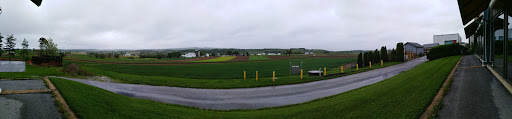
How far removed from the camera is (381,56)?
106 ft

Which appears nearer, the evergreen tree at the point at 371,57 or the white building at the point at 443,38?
the evergreen tree at the point at 371,57

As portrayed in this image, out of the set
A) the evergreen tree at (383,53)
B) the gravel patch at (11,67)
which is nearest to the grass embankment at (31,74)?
the gravel patch at (11,67)

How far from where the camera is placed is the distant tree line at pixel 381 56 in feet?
99.2

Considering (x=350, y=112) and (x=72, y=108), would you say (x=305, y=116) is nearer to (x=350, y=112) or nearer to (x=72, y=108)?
(x=350, y=112)

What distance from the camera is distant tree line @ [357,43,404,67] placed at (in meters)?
30.2

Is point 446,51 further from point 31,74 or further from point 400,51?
point 31,74

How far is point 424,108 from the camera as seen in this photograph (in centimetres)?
464

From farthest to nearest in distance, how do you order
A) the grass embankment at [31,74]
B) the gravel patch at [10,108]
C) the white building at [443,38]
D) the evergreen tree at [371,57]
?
the white building at [443,38], the evergreen tree at [371,57], the grass embankment at [31,74], the gravel patch at [10,108]

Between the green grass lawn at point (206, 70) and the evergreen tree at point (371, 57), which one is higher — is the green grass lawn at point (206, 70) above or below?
below

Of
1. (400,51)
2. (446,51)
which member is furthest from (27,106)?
(400,51)

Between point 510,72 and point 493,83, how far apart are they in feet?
1.52

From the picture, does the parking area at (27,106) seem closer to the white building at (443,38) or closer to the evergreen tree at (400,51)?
the evergreen tree at (400,51)

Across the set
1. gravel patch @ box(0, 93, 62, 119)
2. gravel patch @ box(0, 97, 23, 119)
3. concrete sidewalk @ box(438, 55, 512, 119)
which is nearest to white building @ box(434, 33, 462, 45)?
concrete sidewalk @ box(438, 55, 512, 119)

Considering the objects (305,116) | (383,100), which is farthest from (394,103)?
(305,116)
